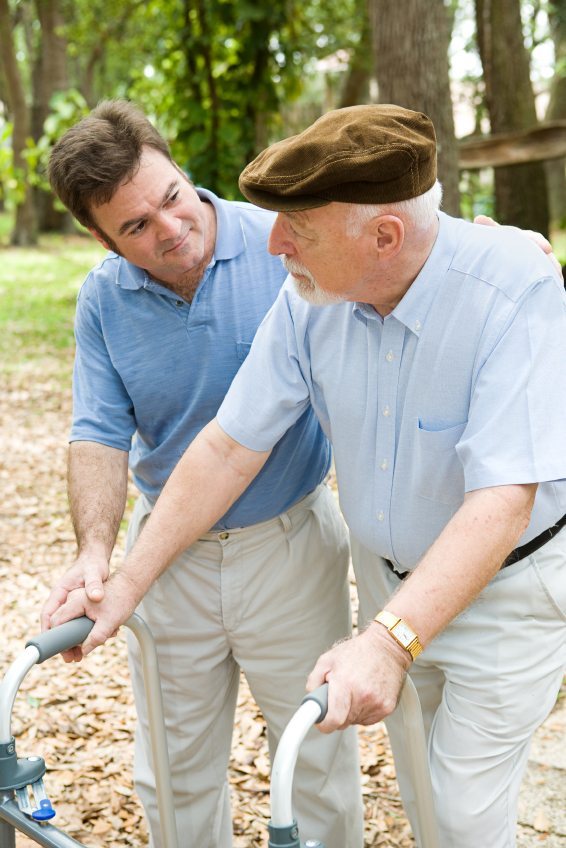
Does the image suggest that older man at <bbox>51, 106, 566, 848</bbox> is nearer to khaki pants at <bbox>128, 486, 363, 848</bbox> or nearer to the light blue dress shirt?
the light blue dress shirt

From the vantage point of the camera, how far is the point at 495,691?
2.01 meters

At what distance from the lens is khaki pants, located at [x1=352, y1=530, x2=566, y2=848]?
2010 mm

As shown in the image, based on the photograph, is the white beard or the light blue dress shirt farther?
the white beard

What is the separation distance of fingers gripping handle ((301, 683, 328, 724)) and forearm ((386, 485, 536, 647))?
0.25 m

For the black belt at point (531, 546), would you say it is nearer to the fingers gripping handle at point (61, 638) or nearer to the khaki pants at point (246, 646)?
the khaki pants at point (246, 646)

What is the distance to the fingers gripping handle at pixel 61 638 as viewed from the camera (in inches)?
71.6

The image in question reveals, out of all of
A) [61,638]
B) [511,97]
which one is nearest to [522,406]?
[61,638]

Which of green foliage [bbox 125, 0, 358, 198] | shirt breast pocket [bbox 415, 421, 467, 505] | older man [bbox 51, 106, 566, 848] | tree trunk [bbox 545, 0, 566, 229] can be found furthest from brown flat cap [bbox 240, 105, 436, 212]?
tree trunk [bbox 545, 0, 566, 229]

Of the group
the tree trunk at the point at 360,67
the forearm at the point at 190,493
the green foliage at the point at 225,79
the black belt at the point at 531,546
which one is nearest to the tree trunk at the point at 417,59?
the green foliage at the point at 225,79

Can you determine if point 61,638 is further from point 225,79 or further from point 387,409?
point 225,79

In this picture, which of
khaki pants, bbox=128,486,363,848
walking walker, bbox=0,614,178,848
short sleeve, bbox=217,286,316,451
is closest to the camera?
walking walker, bbox=0,614,178,848

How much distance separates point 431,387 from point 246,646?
104cm

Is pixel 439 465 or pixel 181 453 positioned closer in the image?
pixel 439 465

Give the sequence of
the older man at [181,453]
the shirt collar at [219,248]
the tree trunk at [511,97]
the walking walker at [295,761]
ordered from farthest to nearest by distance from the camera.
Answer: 1. the tree trunk at [511,97]
2. the shirt collar at [219,248]
3. the older man at [181,453]
4. the walking walker at [295,761]
